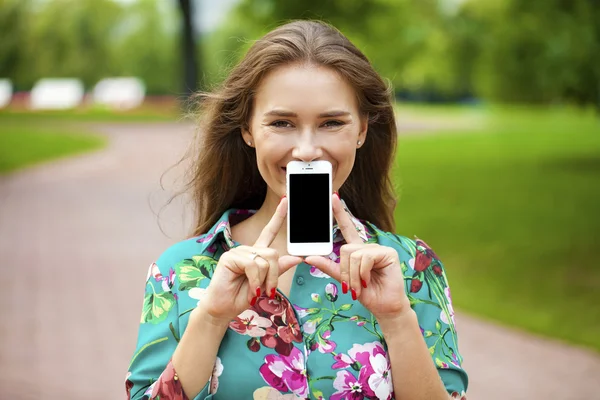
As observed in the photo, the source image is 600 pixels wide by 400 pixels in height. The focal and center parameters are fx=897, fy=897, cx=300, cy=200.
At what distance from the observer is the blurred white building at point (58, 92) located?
6316cm

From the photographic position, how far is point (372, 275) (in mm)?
2229

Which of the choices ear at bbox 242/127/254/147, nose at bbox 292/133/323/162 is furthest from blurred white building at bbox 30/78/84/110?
nose at bbox 292/133/323/162

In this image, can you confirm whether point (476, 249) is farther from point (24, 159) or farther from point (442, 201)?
point (24, 159)

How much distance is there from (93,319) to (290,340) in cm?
577

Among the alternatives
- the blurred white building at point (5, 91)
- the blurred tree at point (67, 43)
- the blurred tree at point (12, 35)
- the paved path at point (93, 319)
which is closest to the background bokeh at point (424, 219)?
the paved path at point (93, 319)

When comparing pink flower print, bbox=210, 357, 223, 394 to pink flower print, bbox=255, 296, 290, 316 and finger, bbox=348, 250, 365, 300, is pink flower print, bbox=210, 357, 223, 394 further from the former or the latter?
finger, bbox=348, 250, 365, 300

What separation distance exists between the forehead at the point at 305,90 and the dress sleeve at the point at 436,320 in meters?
0.49

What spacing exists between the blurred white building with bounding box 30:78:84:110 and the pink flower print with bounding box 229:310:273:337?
6259 cm

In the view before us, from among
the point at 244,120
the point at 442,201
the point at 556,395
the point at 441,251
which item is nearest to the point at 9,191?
the point at 442,201

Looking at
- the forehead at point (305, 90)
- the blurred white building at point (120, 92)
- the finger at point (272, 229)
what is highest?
the forehead at point (305, 90)

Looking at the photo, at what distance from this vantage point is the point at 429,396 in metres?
2.27

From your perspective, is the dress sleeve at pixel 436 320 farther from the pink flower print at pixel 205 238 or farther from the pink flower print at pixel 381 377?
the pink flower print at pixel 205 238

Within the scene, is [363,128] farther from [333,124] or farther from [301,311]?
[301,311]

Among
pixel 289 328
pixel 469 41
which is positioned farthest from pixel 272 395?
pixel 469 41
